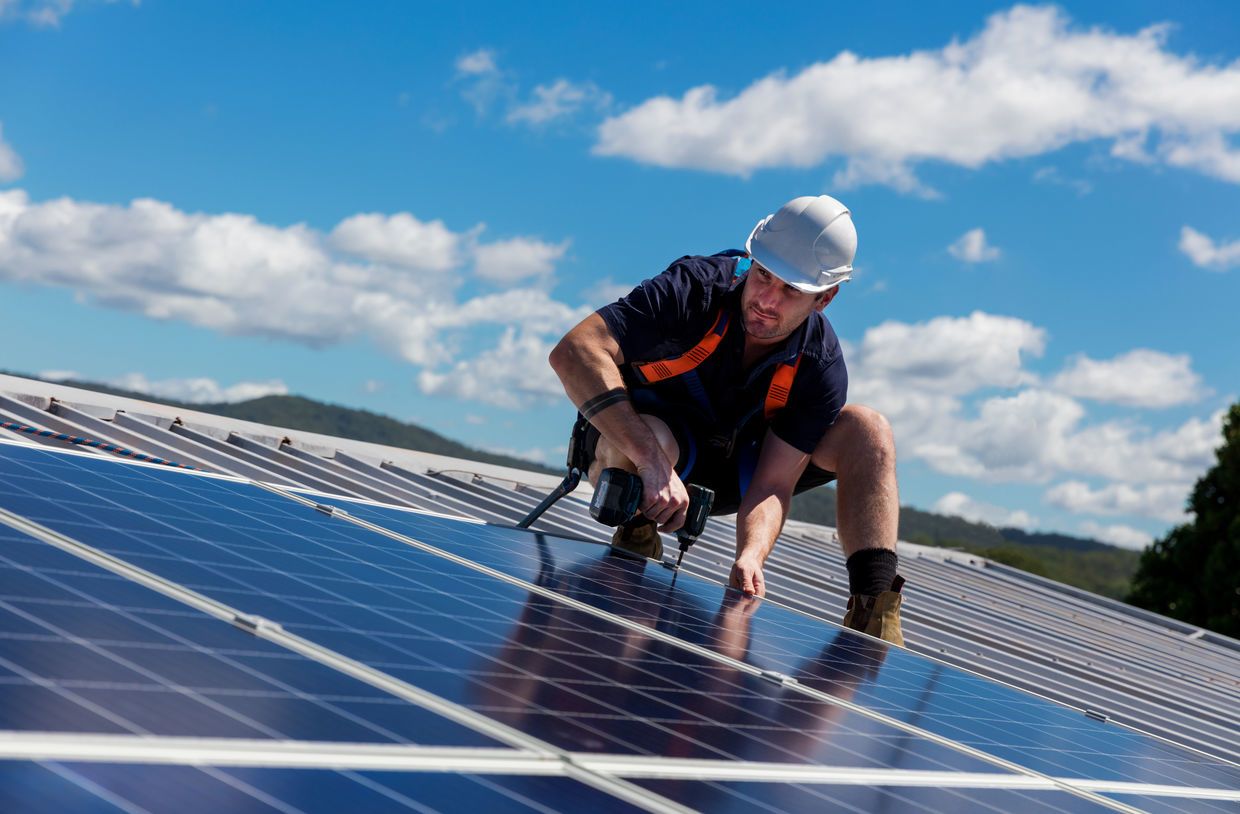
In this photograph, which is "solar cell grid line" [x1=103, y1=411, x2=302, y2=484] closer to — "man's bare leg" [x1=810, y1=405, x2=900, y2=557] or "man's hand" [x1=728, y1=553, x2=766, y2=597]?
"man's hand" [x1=728, y1=553, x2=766, y2=597]

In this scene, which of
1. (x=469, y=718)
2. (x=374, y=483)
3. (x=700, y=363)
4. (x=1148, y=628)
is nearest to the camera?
(x=469, y=718)

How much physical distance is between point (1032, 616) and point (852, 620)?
583 centimetres

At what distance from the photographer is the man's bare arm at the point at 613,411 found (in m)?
6.12

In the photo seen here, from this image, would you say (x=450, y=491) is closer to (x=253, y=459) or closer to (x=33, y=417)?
(x=253, y=459)

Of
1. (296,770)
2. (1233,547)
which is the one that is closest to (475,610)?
(296,770)

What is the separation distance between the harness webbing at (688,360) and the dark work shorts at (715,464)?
0.91 ft

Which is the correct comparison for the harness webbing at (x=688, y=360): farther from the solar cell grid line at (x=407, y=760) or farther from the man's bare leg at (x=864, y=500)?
the solar cell grid line at (x=407, y=760)

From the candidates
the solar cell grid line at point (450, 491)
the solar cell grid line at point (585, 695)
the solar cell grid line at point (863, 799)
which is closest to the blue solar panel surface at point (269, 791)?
the solar cell grid line at point (863, 799)

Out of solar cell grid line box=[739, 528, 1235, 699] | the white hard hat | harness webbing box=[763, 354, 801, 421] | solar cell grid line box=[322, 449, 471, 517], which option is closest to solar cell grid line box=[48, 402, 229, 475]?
solar cell grid line box=[322, 449, 471, 517]

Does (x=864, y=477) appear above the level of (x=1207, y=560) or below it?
below

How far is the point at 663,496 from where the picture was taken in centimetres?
606

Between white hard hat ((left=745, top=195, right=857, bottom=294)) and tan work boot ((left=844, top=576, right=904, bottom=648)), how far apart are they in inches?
64.9

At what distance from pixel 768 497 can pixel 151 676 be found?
5.32 metres

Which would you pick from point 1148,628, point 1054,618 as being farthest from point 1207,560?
point 1054,618
